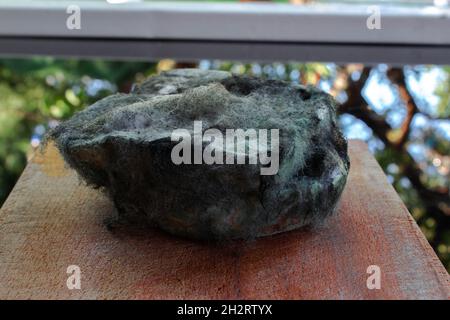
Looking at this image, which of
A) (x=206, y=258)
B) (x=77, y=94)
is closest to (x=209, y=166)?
(x=206, y=258)

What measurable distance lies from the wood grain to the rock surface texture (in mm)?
34

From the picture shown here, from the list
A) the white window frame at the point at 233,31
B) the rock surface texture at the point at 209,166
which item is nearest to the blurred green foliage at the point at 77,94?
the white window frame at the point at 233,31

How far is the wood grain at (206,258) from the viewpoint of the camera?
0.81 metres

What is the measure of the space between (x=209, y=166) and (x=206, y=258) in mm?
131

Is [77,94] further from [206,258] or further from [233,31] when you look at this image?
[206,258]

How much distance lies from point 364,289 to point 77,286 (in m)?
0.34

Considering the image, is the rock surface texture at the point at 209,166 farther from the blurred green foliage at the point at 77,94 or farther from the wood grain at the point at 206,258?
the blurred green foliage at the point at 77,94

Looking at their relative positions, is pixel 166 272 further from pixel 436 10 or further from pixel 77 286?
pixel 436 10

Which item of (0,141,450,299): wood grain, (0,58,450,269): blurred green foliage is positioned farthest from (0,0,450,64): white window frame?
(0,141,450,299): wood grain

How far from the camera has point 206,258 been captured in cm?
86

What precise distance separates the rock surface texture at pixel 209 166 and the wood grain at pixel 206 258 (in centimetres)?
3

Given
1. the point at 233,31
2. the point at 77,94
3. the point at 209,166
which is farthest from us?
the point at 233,31

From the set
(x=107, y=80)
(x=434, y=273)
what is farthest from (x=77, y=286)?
(x=107, y=80)

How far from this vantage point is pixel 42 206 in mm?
1014
